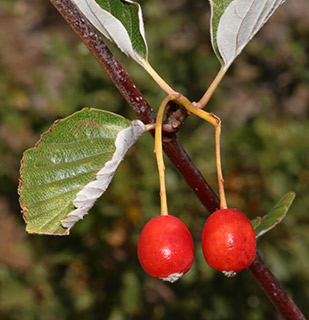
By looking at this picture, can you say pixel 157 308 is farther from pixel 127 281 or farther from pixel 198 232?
pixel 198 232

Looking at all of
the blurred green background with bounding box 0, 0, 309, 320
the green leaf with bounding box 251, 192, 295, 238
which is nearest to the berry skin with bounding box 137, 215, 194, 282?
the green leaf with bounding box 251, 192, 295, 238

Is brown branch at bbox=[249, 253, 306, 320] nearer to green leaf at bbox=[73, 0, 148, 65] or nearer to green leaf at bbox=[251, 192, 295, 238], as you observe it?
green leaf at bbox=[251, 192, 295, 238]

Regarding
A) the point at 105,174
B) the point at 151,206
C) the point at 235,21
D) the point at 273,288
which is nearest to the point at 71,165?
the point at 105,174

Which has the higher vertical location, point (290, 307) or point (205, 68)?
point (290, 307)

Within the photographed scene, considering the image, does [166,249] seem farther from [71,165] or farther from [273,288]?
[273,288]

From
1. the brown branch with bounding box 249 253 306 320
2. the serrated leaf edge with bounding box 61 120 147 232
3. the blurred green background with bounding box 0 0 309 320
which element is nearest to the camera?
the serrated leaf edge with bounding box 61 120 147 232

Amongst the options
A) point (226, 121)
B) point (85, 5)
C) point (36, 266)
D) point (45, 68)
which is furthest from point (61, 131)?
point (45, 68)
